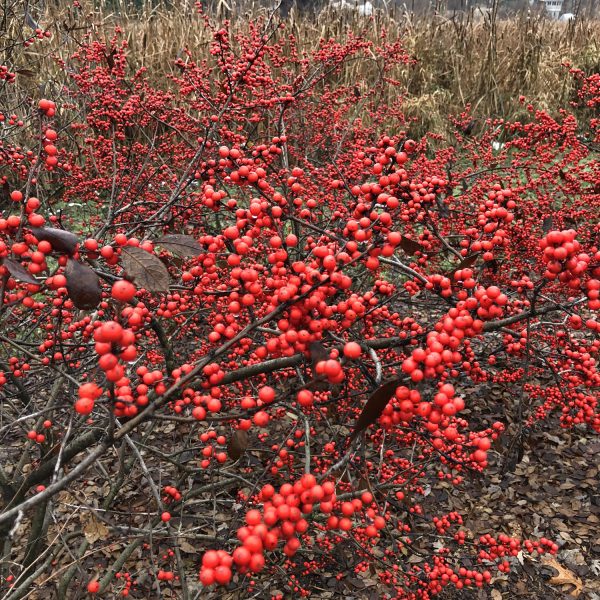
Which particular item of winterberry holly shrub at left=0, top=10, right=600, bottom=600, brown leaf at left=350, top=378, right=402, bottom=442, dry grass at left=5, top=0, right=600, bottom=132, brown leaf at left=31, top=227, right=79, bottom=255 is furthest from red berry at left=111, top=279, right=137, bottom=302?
dry grass at left=5, top=0, right=600, bottom=132

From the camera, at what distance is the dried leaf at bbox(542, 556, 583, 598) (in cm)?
332

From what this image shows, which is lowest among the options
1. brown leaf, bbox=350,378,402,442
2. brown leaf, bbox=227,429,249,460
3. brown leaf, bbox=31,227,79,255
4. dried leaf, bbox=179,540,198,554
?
dried leaf, bbox=179,540,198,554

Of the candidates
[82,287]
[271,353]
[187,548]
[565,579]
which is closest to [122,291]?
[82,287]

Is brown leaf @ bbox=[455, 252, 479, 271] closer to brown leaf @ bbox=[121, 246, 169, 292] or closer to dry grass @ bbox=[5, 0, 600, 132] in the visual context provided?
brown leaf @ bbox=[121, 246, 169, 292]

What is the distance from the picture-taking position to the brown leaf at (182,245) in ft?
5.32

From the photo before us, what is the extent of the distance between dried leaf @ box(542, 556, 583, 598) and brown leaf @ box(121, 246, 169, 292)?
3.80 metres

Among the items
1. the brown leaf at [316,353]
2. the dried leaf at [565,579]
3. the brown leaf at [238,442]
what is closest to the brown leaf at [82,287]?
the brown leaf at [316,353]

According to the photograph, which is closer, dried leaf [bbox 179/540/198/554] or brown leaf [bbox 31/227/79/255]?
brown leaf [bbox 31/227/79/255]

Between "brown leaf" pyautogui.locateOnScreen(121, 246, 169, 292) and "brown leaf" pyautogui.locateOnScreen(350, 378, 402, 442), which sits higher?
"brown leaf" pyautogui.locateOnScreen(121, 246, 169, 292)

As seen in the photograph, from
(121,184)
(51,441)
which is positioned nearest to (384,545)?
(51,441)

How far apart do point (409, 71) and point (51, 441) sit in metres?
12.4

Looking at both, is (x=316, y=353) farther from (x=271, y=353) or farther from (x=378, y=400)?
(x=271, y=353)

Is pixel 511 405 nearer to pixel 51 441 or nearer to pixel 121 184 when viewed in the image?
pixel 51 441

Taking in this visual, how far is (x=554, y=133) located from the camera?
15.0 ft
